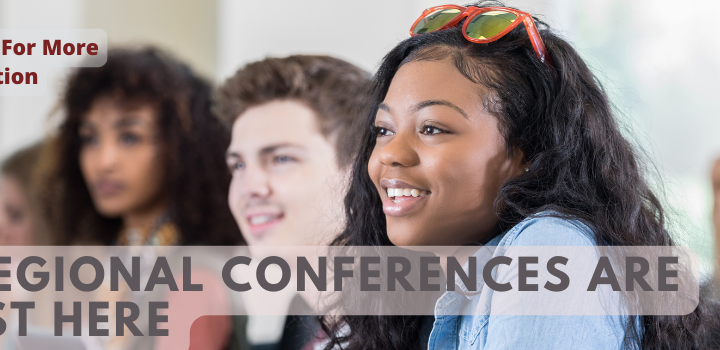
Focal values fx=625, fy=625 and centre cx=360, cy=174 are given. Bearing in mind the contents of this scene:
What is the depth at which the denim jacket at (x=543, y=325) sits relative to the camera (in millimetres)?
679

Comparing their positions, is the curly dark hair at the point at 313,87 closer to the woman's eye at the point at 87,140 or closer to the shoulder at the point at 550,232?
the woman's eye at the point at 87,140

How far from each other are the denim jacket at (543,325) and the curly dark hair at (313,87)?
0.69m

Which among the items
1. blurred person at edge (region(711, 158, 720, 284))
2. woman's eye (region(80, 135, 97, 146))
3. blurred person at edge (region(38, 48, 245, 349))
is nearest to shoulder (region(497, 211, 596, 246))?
blurred person at edge (region(711, 158, 720, 284))

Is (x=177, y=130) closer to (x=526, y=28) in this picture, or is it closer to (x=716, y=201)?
(x=526, y=28)

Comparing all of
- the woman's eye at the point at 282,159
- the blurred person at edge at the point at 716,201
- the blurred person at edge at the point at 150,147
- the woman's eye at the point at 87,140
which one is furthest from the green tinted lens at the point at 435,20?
the woman's eye at the point at 87,140

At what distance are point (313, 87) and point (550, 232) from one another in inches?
34.2

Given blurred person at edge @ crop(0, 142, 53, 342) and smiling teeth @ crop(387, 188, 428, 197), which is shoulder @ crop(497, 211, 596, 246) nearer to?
smiling teeth @ crop(387, 188, 428, 197)

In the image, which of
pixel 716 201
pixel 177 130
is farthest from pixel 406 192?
pixel 177 130

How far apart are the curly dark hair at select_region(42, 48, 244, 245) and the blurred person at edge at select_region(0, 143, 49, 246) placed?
177mm

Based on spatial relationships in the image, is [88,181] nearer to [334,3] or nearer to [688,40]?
[334,3]

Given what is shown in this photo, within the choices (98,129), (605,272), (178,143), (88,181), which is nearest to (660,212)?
(605,272)

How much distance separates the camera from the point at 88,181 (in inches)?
75.6

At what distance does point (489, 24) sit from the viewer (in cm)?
89

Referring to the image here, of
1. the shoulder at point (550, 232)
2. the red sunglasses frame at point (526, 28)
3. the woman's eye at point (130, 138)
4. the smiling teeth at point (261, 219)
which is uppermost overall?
the red sunglasses frame at point (526, 28)
